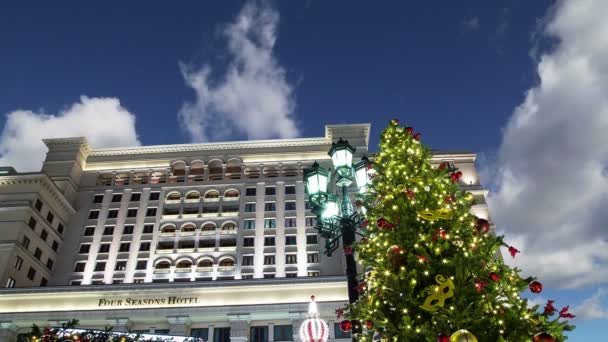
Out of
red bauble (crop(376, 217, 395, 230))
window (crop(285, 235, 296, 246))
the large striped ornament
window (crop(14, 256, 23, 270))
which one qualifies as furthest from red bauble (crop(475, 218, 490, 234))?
window (crop(14, 256, 23, 270))

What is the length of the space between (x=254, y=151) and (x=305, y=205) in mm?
9538

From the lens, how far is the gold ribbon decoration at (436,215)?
8219mm

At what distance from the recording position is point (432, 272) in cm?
788

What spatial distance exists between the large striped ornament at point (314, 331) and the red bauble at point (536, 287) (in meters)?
3.78

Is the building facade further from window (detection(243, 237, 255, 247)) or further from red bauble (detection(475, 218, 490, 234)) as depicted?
red bauble (detection(475, 218, 490, 234))

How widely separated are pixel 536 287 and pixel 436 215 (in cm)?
208

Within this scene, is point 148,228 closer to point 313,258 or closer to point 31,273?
point 31,273

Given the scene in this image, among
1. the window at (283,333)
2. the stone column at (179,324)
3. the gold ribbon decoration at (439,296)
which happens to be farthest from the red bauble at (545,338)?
the stone column at (179,324)

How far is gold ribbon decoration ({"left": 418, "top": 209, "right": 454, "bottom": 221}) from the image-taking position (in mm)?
8219

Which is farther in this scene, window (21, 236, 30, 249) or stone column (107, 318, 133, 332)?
window (21, 236, 30, 249)

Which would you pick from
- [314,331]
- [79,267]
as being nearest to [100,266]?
[79,267]

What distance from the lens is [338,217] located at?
296 inches

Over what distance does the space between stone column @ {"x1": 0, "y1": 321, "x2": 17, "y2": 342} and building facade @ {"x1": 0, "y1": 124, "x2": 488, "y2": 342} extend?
0.08 meters

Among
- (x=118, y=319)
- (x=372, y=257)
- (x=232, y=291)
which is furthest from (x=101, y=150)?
(x=372, y=257)
